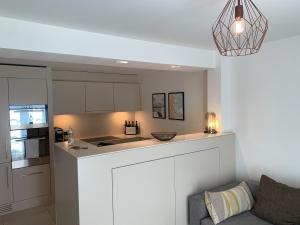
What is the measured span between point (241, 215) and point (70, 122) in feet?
11.2

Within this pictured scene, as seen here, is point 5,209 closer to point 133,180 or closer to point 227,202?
point 133,180

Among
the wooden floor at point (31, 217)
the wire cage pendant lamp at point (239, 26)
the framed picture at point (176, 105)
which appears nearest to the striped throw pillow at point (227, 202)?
the wire cage pendant lamp at point (239, 26)

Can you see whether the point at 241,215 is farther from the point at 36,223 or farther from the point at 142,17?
the point at 36,223

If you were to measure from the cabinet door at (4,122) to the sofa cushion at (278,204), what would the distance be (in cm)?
342

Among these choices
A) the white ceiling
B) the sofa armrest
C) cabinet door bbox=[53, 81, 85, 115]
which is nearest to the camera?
the white ceiling

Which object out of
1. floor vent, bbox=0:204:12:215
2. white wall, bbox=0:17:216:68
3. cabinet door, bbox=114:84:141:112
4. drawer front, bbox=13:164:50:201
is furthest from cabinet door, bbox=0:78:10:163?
cabinet door, bbox=114:84:141:112

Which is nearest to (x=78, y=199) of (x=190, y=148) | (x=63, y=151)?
(x=63, y=151)

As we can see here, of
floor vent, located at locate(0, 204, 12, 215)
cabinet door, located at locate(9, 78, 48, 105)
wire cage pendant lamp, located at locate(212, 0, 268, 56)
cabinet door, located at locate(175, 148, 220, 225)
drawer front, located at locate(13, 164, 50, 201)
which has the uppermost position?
wire cage pendant lamp, located at locate(212, 0, 268, 56)

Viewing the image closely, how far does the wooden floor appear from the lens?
11.0ft

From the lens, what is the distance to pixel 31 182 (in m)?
3.79

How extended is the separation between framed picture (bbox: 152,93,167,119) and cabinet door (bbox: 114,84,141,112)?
1.78 ft

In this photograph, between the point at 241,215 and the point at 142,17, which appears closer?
the point at 142,17

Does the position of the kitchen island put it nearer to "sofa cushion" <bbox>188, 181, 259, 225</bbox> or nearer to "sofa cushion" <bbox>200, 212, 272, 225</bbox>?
"sofa cushion" <bbox>188, 181, 259, 225</bbox>

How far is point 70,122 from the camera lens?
4.64m
